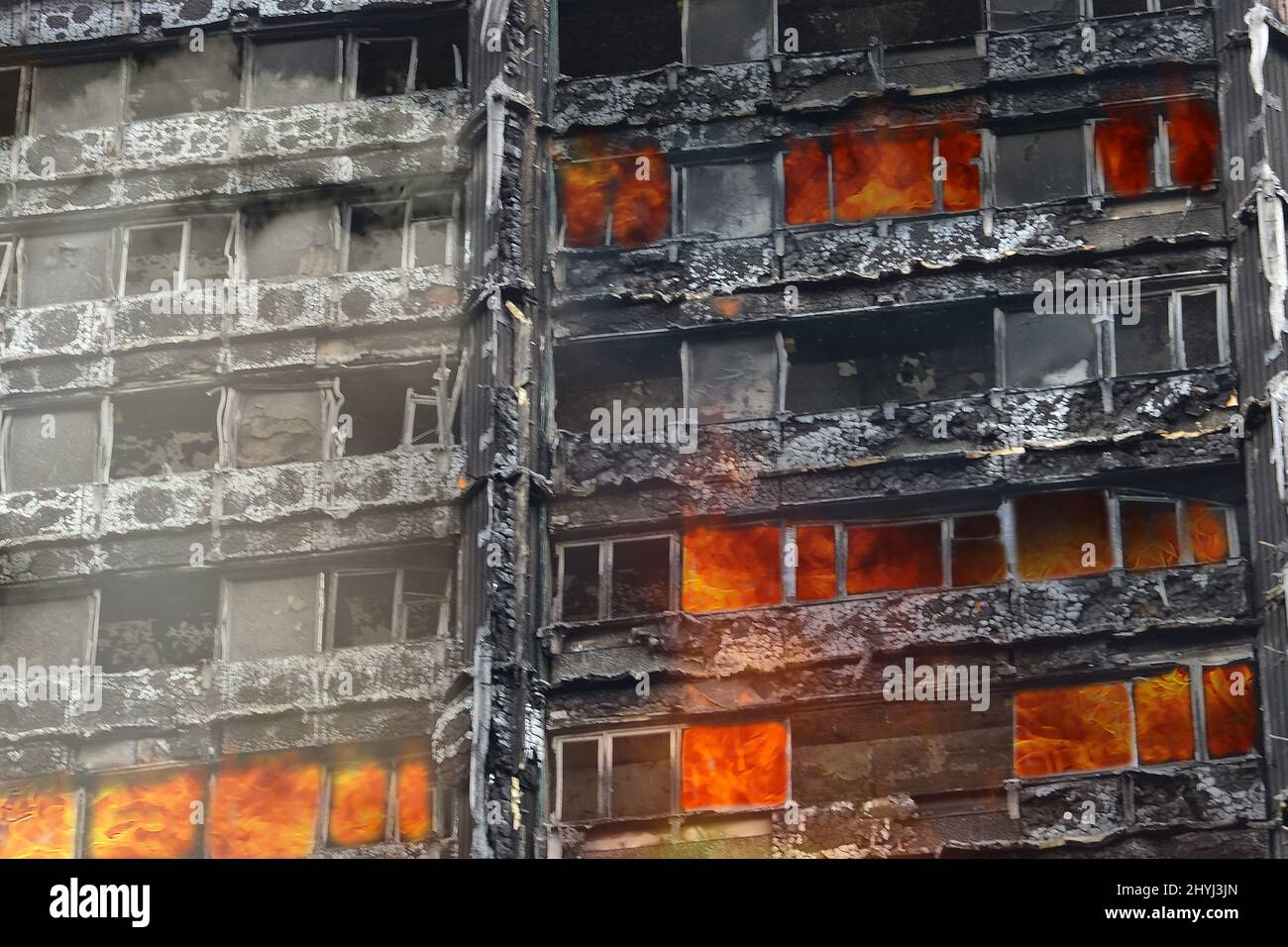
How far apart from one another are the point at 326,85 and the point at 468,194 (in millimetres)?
2505

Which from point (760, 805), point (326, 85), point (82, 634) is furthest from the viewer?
point (326, 85)

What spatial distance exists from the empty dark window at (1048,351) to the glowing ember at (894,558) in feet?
6.38

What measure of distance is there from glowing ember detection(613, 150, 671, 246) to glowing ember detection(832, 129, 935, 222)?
6.53 feet

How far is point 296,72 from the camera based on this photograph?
2848 centimetres

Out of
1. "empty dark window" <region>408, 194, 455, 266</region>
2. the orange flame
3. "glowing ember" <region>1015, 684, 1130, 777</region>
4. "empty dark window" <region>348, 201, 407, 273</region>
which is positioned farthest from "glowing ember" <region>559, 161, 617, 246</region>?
"glowing ember" <region>1015, 684, 1130, 777</region>

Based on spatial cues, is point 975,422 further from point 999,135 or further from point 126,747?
point 126,747

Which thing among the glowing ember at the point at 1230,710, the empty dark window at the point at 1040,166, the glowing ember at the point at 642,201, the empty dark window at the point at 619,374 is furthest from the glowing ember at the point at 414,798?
the empty dark window at the point at 1040,166

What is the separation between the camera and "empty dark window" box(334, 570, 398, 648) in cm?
2594

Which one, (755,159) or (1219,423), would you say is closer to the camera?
(1219,423)

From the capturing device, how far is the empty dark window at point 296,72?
92.9ft

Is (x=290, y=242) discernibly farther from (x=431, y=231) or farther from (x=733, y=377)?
(x=733, y=377)

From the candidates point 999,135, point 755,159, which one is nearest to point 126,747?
point 755,159

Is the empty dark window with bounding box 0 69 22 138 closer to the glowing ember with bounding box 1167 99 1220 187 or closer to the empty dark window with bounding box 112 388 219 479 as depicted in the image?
the empty dark window with bounding box 112 388 219 479

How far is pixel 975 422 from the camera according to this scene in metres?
25.3
